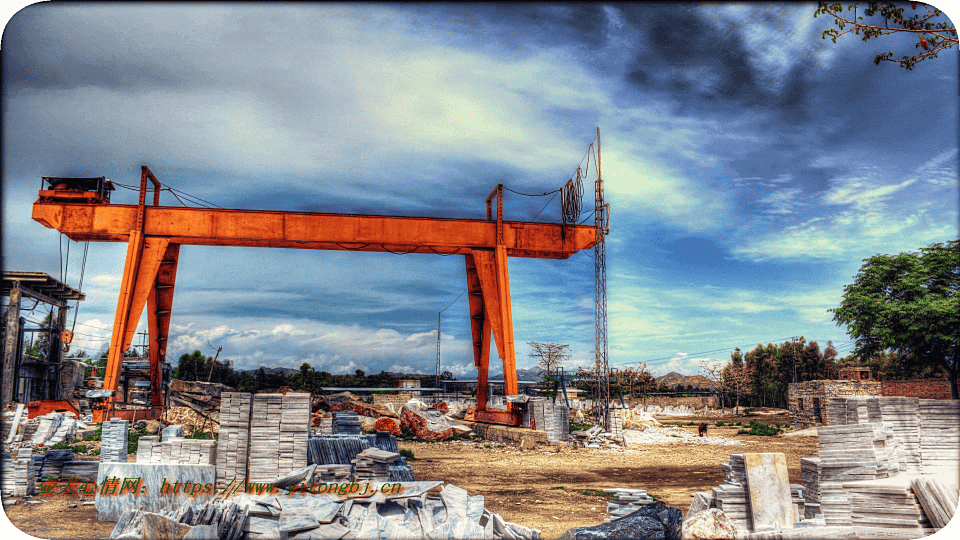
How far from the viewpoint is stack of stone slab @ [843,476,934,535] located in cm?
470

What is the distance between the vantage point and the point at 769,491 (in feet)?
18.2

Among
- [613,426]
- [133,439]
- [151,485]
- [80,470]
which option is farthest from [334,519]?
[613,426]

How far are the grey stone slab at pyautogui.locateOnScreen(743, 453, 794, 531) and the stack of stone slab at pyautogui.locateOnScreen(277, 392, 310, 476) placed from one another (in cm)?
529

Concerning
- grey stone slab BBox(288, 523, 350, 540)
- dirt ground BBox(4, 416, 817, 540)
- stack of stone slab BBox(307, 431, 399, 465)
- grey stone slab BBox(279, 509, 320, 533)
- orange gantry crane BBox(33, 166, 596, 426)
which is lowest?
dirt ground BBox(4, 416, 817, 540)

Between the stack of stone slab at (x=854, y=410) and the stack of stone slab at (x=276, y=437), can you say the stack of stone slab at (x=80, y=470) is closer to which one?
the stack of stone slab at (x=276, y=437)

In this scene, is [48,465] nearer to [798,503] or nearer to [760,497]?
[760,497]

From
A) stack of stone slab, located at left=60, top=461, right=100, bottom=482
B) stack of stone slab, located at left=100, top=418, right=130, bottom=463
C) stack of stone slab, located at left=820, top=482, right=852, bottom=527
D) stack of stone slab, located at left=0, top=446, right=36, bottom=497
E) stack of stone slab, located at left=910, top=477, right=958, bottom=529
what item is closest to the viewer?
stack of stone slab, located at left=910, top=477, right=958, bottom=529

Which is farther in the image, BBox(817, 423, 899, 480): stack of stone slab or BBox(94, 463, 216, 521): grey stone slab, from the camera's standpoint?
BBox(94, 463, 216, 521): grey stone slab

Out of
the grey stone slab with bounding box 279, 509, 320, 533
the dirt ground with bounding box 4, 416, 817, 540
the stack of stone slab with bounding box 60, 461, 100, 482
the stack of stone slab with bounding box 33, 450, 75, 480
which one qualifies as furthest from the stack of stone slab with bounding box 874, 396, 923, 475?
the stack of stone slab with bounding box 33, 450, 75, 480

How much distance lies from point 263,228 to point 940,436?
14563 millimetres

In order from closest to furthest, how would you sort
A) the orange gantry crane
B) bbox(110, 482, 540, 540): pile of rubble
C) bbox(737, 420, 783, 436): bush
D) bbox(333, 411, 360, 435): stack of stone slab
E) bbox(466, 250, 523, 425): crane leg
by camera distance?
bbox(110, 482, 540, 540): pile of rubble → bbox(333, 411, 360, 435): stack of stone slab → the orange gantry crane → bbox(466, 250, 523, 425): crane leg → bbox(737, 420, 783, 436): bush

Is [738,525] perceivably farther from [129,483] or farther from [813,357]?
[813,357]

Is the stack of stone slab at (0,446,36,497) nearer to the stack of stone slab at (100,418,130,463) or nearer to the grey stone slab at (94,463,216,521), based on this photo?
the stack of stone slab at (100,418,130,463)

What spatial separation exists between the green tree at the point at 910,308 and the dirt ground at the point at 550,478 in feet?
20.0
